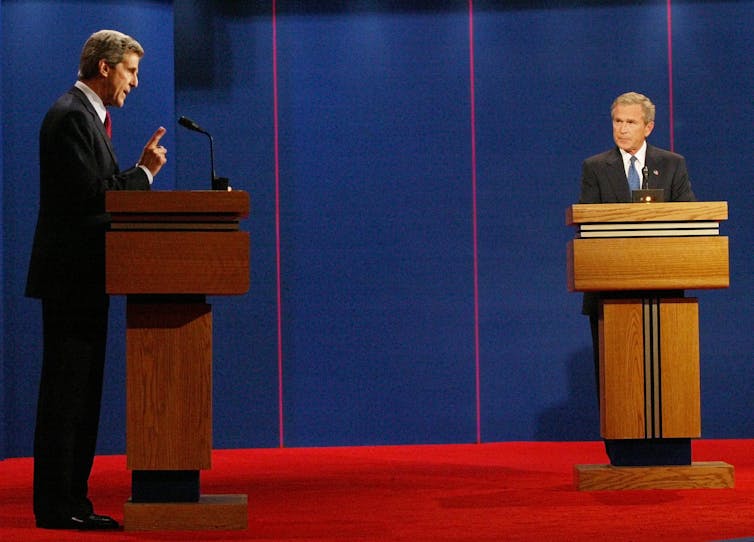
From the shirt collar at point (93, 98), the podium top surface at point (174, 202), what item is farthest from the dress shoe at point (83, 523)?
the shirt collar at point (93, 98)

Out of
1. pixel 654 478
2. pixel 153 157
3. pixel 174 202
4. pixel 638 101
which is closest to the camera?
pixel 174 202

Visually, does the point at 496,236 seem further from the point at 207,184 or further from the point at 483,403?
the point at 207,184

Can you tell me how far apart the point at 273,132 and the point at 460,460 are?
6.40 feet

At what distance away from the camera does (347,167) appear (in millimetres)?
6059

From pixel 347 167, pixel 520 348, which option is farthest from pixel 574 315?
pixel 347 167

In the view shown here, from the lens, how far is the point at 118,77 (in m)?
3.79

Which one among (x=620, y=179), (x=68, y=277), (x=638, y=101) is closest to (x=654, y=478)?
(x=620, y=179)

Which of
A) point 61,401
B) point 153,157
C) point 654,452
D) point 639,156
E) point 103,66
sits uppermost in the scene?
point 103,66

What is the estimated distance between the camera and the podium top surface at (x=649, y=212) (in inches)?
170

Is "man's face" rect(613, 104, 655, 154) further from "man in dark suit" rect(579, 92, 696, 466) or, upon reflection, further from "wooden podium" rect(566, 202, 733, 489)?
"wooden podium" rect(566, 202, 733, 489)

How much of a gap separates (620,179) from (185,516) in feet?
7.81

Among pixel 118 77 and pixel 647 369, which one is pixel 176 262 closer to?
pixel 118 77

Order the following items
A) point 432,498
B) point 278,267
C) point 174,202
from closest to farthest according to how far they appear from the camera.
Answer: point 174,202 < point 432,498 < point 278,267

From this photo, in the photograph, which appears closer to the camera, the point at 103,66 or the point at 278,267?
the point at 103,66
